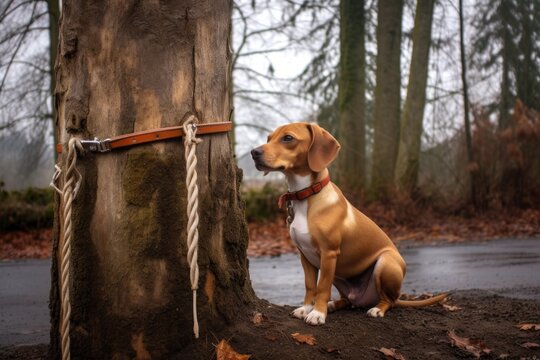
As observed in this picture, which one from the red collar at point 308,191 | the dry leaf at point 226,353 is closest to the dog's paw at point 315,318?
the dry leaf at point 226,353

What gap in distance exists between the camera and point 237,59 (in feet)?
72.0

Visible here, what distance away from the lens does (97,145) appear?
3.15 m

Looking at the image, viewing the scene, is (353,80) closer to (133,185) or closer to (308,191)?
(308,191)

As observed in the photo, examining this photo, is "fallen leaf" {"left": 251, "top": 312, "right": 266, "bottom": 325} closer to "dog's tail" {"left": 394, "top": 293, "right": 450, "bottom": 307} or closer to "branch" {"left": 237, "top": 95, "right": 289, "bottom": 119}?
"dog's tail" {"left": 394, "top": 293, "right": 450, "bottom": 307}

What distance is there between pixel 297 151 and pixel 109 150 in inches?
63.1

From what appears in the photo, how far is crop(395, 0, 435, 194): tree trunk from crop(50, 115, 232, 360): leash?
514 inches

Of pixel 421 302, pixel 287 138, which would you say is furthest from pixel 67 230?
pixel 421 302

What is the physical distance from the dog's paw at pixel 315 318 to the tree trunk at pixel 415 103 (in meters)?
12.1

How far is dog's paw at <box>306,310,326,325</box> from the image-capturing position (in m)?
3.84

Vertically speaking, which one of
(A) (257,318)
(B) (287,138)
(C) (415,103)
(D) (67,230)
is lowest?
(A) (257,318)

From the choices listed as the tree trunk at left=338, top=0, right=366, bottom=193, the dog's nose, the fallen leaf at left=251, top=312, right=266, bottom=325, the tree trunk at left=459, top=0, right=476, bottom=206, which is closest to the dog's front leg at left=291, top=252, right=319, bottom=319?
the fallen leaf at left=251, top=312, right=266, bottom=325

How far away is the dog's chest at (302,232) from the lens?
4.12 m

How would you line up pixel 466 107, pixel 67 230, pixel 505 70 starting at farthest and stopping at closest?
pixel 505 70
pixel 466 107
pixel 67 230

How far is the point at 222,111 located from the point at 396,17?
1423cm
